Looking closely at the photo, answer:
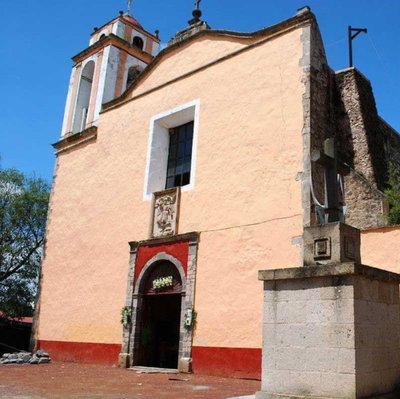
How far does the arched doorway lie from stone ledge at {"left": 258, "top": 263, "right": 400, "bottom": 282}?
5946 millimetres

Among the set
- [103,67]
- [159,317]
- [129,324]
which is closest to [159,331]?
[159,317]

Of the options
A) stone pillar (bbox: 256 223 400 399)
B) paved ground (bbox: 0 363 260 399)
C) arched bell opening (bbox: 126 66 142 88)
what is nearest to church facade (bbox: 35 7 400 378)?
paved ground (bbox: 0 363 260 399)

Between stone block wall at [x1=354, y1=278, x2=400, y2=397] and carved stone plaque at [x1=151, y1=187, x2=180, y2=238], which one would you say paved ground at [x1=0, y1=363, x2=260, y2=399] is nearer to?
stone block wall at [x1=354, y1=278, x2=400, y2=397]

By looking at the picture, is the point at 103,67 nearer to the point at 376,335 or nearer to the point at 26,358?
the point at 26,358

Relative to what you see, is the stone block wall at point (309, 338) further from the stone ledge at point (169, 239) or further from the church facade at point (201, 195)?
the stone ledge at point (169, 239)

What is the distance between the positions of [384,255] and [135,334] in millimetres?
6154

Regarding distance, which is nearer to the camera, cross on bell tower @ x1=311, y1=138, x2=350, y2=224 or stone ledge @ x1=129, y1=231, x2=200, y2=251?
cross on bell tower @ x1=311, y1=138, x2=350, y2=224

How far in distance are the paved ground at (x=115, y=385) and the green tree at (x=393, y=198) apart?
404cm

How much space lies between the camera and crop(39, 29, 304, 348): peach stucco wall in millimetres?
9953

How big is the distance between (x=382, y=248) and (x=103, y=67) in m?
12.4

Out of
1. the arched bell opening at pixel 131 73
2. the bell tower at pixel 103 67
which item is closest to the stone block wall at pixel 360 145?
the bell tower at pixel 103 67

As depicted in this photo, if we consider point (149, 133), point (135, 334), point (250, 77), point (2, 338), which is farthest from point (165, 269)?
point (2, 338)

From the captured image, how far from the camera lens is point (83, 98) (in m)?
18.4

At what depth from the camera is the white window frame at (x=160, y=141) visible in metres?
12.9
